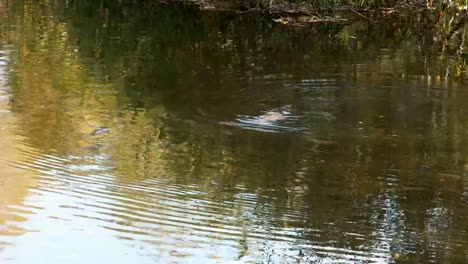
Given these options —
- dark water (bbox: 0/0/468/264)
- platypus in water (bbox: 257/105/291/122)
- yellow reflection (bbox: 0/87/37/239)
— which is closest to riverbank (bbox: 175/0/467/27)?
dark water (bbox: 0/0/468/264)

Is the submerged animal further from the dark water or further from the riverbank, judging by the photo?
the riverbank

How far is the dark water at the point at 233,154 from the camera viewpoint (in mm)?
6156

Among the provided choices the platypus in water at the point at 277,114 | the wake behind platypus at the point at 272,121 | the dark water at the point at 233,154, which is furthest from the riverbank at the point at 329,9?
the wake behind platypus at the point at 272,121

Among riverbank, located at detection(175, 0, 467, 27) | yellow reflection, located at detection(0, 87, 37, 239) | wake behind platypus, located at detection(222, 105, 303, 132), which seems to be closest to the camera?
yellow reflection, located at detection(0, 87, 37, 239)

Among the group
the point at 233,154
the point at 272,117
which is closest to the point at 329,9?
the point at 272,117

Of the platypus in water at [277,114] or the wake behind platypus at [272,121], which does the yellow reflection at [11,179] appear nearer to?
the wake behind platypus at [272,121]

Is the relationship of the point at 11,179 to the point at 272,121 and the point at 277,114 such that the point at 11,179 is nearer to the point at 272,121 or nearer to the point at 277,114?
the point at 272,121

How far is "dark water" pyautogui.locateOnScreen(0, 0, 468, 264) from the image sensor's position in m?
6.16

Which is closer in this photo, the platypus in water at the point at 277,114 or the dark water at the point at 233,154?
the dark water at the point at 233,154

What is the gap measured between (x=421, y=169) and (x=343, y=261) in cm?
252

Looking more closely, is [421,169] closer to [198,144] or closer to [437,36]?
[198,144]

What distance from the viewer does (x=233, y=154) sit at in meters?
8.43

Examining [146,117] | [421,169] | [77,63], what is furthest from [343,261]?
[77,63]

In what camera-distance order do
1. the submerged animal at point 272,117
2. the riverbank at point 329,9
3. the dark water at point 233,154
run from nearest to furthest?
the dark water at point 233,154, the submerged animal at point 272,117, the riverbank at point 329,9
